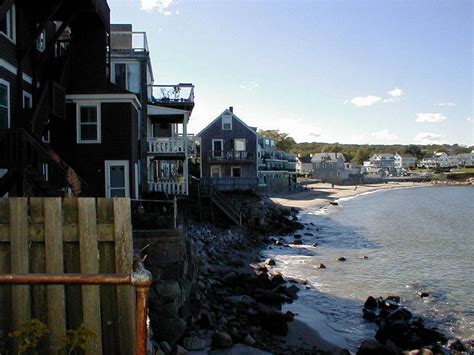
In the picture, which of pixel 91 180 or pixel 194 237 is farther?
pixel 194 237

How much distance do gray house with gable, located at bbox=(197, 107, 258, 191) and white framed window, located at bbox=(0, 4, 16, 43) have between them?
4261 cm

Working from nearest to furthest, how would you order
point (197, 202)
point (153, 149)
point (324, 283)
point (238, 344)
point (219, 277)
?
point (238, 344) → point (219, 277) → point (324, 283) → point (153, 149) → point (197, 202)

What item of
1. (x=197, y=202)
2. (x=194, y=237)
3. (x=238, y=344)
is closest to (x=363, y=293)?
(x=194, y=237)

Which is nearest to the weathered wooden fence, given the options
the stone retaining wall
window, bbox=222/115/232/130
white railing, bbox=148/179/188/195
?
the stone retaining wall

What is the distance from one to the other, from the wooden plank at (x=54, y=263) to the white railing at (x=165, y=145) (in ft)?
65.7

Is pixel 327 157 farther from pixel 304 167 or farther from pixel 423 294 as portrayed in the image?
pixel 423 294

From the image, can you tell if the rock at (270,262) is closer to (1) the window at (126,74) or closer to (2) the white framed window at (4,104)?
(1) the window at (126,74)

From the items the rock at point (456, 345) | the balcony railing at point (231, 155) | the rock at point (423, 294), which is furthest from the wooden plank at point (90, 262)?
the balcony railing at point (231, 155)

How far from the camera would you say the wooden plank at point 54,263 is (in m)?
4.61

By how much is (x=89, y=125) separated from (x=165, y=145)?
21.5 feet

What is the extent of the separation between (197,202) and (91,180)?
12007 millimetres

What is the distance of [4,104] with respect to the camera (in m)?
13.7

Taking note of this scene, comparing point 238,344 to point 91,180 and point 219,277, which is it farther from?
point 91,180

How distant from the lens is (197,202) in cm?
Answer: 3022
